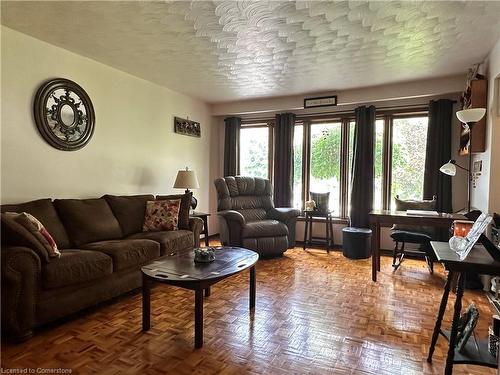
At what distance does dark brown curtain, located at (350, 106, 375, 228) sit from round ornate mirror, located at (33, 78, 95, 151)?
3.67m

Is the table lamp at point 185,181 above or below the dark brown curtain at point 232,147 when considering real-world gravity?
below

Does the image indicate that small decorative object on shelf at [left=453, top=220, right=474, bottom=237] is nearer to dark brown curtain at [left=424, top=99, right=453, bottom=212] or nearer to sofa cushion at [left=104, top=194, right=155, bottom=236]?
dark brown curtain at [left=424, top=99, right=453, bottom=212]

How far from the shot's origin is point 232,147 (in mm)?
5613

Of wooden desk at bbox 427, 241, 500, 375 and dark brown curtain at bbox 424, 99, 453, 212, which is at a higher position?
dark brown curtain at bbox 424, 99, 453, 212

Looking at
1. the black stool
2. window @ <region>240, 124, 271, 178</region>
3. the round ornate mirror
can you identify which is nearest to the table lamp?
the round ornate mirror

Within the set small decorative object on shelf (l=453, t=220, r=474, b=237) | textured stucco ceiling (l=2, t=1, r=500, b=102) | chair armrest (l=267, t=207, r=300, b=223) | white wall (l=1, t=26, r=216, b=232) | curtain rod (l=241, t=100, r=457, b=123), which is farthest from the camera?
chair armrest (l=267, t=207, r=300, b=223)

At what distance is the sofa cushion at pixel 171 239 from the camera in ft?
10.4

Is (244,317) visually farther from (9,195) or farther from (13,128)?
(13,128)

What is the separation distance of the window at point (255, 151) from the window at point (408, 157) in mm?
2066

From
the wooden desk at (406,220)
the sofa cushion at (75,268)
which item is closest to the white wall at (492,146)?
the wooden desk at (406,220)

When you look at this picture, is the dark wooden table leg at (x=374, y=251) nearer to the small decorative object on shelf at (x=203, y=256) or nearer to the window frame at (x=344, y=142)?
the window frame at (x=344, y=142)

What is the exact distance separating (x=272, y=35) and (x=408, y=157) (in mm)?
2932

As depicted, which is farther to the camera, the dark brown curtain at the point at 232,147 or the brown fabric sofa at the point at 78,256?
the dark brown curtain at the point at 232,147

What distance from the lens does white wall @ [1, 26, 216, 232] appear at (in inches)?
110
